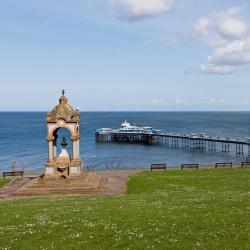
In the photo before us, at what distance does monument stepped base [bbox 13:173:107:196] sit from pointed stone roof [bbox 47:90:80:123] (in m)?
4.44

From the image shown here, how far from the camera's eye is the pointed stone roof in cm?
3150

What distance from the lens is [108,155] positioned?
8788 centimetres

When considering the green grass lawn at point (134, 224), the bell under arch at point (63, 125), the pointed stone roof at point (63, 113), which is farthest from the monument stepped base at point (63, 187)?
the green grass lawn at point (134, 224)

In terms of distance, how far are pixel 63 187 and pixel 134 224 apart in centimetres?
1440

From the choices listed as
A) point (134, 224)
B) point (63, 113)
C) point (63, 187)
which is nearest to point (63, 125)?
point (63, 113)

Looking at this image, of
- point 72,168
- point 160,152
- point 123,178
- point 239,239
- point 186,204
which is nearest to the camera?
point 239,239

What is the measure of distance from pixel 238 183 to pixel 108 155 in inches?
2426

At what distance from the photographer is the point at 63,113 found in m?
31.5

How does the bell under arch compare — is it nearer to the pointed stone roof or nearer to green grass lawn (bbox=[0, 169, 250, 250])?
the pointed stone roof

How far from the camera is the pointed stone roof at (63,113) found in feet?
103

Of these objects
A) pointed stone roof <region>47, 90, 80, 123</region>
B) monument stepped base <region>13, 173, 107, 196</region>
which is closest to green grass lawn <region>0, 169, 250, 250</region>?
monument stepped base <region>13, 173, 107, 196</region>

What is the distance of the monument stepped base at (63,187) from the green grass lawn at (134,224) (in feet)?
23.0

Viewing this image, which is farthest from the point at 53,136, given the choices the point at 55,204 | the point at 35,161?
the point at 35,161

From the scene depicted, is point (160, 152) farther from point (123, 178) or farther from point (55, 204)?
point (55, 204)
